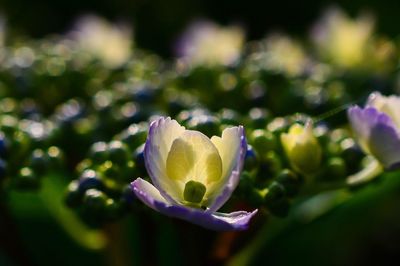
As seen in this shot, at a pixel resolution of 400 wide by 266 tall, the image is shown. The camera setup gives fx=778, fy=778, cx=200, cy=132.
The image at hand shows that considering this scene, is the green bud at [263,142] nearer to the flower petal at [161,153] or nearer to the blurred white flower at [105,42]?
the flower petal at [161,153]

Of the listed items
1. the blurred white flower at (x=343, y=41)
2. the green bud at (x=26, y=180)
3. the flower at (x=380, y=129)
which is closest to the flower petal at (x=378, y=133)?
the flower at (x=380, y=129)

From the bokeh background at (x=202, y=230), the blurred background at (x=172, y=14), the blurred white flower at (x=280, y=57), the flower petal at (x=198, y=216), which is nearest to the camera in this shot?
the flower petal at (x=198, y=216)

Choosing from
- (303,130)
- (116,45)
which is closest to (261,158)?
(303,130)

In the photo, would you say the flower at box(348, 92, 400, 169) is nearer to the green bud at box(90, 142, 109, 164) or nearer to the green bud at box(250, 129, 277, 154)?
the green bud at box(250, 129, 277, 154)

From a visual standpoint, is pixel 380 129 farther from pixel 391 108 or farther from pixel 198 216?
pixel 198 216

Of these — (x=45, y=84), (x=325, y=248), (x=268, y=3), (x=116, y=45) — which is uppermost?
(x=268, y=3)

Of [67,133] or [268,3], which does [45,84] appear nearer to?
[67,133]

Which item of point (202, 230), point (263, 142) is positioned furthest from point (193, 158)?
point (202, 230)

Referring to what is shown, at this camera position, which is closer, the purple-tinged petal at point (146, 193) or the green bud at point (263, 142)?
the purple-tinged petal at point (146, 193)
